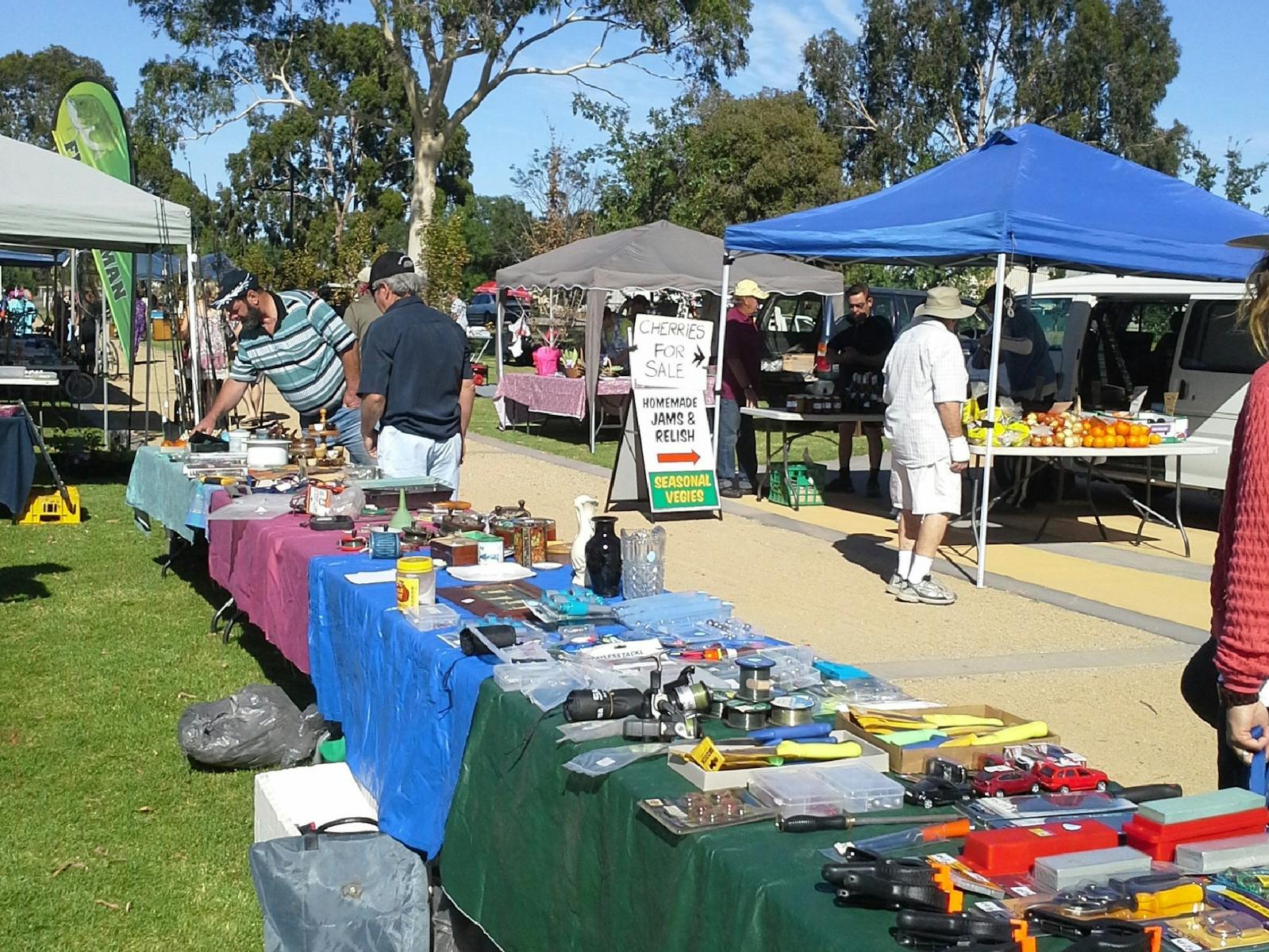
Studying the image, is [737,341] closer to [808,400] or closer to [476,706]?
[808,400]

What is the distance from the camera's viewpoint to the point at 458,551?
14.7ft

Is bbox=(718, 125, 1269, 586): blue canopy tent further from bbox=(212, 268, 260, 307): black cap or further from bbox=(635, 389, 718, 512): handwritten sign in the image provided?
bbox=(212, 268, 260, 307): black cap

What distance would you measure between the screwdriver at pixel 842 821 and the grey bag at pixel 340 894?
57.2 inches

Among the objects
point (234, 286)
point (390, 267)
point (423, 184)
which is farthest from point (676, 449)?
point (423, 184)

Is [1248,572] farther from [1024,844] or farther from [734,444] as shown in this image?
[734,444]

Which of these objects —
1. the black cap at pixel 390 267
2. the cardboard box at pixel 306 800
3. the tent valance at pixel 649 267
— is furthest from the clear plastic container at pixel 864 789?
the tent valance at pixel 649 267

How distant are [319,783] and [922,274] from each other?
28.7m

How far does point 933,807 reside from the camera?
2.32m

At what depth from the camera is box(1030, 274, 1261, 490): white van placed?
422 inches

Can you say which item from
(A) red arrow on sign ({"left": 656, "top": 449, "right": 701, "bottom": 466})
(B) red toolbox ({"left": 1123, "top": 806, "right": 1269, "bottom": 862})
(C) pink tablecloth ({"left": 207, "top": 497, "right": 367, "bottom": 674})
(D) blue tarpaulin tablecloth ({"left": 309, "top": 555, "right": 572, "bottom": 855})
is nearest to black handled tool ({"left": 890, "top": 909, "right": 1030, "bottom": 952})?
(B) red toolbox ({"left": 1123, "top": 806, "right": 1269, "bottom": 862})

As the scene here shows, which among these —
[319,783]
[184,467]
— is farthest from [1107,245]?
[319,783]

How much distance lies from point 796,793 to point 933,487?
547 cm

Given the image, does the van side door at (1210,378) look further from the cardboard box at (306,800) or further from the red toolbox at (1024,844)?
the red toolbox at (1024,844)

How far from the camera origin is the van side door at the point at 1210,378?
419 inches
